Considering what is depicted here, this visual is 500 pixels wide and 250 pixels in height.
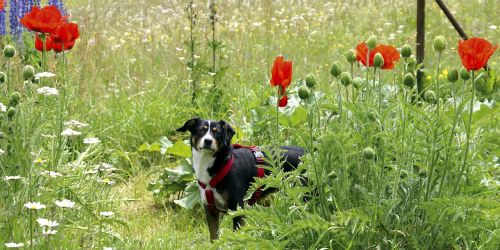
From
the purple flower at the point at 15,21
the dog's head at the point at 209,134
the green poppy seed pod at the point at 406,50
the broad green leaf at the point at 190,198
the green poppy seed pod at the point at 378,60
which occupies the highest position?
the green poppy seed pod at the point at 406,50

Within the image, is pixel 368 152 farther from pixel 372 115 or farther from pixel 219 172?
pixel 219 172

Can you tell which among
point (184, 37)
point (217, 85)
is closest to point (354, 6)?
point (184, 37)

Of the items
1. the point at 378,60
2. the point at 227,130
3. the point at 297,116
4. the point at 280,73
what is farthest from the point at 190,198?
the point at 378,60

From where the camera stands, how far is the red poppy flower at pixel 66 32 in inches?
153

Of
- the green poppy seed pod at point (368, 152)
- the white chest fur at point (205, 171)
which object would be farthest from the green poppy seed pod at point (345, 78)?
the white chest fur at point (205, 171)

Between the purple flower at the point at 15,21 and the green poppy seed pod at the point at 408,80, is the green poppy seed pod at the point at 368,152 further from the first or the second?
the purple flower at the point at 15,21

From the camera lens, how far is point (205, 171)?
490cm

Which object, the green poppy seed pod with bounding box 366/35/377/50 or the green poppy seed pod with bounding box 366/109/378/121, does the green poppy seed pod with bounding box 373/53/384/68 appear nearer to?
the green poppy seed pod with bounding box 366/35/377/50

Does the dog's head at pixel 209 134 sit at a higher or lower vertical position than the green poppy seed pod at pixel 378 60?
lower

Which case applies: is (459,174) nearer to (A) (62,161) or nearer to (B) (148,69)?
(A) (62,161)

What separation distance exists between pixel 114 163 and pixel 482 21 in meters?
5.78

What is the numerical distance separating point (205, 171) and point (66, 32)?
133 centimetres

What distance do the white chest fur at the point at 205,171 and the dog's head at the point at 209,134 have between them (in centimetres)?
5

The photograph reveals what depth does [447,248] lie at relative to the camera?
3.25 meters
